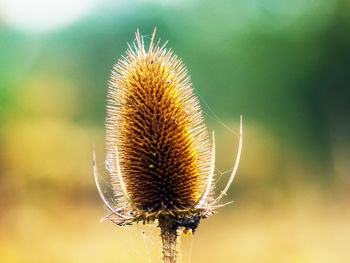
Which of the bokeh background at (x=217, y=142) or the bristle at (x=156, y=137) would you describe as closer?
the bristle at (x=156, y=137)

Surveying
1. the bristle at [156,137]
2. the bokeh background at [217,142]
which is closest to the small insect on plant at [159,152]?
the bristle at [156,137]

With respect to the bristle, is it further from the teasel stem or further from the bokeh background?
the bokeh background

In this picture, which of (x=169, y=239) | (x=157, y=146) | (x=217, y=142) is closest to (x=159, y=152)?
(x=157, y=146)

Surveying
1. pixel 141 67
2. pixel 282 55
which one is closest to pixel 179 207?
pixel 141 67

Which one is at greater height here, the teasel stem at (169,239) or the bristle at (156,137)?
the bristle at (156,137)

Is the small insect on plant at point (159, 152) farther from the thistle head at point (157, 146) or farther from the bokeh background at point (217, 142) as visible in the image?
the bokeh background at point (217, 142)
